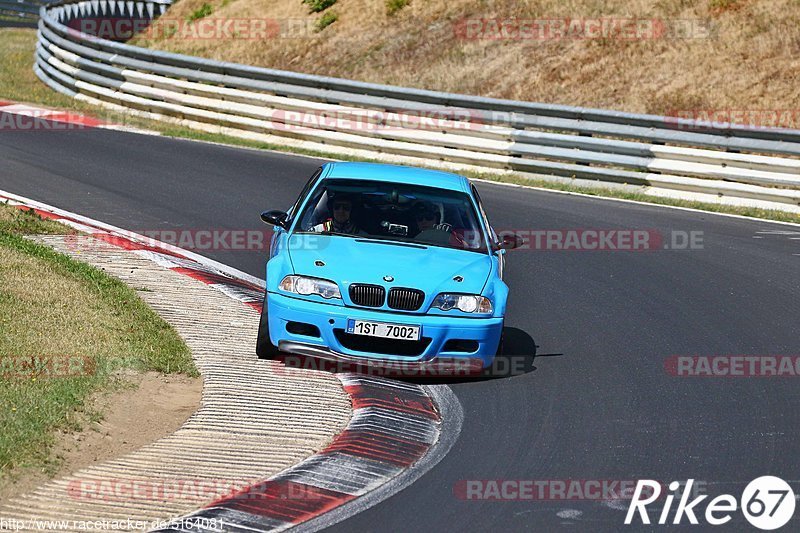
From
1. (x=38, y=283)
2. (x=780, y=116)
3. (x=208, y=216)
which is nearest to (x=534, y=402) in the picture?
(x=38, y=283)

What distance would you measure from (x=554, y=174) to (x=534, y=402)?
1085cm

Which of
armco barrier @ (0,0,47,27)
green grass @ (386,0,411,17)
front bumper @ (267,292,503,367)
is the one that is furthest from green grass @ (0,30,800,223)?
armco barrier @ (0,0,47,27)

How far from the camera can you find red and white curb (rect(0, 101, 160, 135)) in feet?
68.0

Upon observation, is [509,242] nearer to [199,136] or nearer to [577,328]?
[577,328]

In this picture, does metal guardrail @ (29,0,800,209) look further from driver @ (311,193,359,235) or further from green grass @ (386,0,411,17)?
driver @ (311,193,359,235)

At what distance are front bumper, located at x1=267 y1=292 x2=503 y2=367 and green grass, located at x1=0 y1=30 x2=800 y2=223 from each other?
31.1 ft

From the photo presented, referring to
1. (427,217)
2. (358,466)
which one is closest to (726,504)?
(358,466)

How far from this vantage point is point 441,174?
1090cm

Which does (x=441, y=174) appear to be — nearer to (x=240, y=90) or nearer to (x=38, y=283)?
(x=38, y=283)

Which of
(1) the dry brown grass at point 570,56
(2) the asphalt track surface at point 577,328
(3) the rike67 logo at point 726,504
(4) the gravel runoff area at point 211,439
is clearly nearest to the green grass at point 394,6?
(1) the dry brown grass at point 570,56

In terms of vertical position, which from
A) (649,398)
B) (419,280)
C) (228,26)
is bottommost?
(649,398)

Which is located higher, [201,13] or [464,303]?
[201,13]

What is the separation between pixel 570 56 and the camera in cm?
2522

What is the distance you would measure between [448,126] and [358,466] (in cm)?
1335
